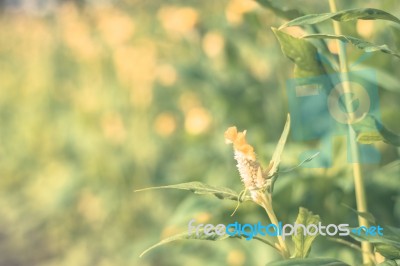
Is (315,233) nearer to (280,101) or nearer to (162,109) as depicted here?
(280,101)

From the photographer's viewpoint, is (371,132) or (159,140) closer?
(371,132)

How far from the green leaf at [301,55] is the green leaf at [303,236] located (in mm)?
203

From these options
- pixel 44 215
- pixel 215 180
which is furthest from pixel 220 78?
pixel 44 215

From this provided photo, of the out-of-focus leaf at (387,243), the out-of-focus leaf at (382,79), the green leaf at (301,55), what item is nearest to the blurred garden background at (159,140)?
the out-of-focus leaf at (382,79)

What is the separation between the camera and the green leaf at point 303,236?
75 cm

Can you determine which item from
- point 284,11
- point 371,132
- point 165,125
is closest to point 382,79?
point 284,11

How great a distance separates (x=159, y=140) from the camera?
2.60 m

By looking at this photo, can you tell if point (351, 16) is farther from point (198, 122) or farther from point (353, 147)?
point (198, 122)

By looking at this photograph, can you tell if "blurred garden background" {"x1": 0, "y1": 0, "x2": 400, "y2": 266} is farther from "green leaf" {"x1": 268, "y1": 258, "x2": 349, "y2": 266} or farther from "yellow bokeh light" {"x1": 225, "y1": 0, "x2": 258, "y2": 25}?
"green leaf" {"x1": 268, "y1": 258, "x2": 349, "y2": 266}

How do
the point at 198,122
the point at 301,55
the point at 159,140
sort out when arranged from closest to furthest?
the point at 301,55 → the point at 198,122 → the point at 159,140

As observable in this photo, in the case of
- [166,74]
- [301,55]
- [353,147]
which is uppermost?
[166,74]

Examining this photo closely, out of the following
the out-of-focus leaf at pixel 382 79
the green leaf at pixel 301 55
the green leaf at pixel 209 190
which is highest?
the green leaf at pixel 301 55

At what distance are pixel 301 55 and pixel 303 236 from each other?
236 millimetres

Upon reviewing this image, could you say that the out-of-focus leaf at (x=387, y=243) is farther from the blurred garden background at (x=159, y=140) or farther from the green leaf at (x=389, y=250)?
the blurred garden background at (x=159, y=140)
